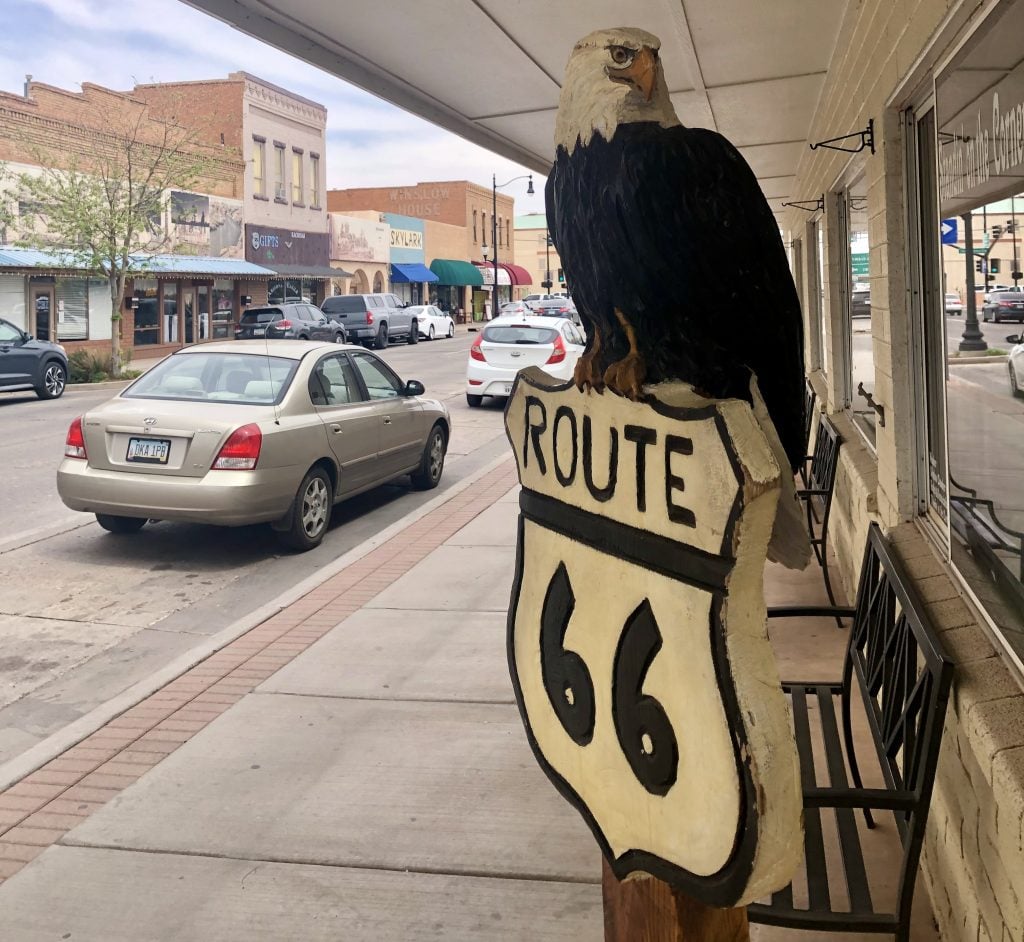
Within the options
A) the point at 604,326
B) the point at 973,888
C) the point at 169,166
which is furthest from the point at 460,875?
the point at 169,166

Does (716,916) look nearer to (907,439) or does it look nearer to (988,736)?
(988,736)

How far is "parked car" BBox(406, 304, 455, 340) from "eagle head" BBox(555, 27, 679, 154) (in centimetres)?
3620

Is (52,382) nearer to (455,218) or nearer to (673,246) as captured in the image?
(673,246)

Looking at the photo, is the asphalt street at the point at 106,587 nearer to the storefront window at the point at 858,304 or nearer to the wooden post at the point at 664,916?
the wooden post at the point at 664,916

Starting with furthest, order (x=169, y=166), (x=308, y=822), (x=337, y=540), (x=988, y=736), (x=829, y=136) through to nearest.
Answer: (x=169, y=166)
(x=337, y=540)
(x=829, y=136)
(x=308, y=822)
(x=988, y=736)

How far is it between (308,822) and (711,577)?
262 centimetres

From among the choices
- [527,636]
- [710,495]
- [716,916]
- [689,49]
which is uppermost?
[689,49]

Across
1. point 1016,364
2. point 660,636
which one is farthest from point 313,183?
point 660,636

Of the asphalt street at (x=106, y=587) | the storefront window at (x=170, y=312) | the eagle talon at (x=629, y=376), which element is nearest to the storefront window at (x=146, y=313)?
the storefront window at (x=170, y=312)

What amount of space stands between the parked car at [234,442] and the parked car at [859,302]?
155 inches

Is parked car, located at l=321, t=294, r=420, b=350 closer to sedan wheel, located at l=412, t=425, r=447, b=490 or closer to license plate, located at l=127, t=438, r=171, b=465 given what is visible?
sedan wheel, located at l=412, t=425, r=447, b=490

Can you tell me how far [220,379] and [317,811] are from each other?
16.3 feet

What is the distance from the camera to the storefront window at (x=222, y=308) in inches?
1375

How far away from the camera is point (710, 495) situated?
5.11 ft
